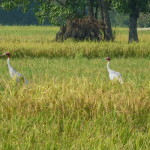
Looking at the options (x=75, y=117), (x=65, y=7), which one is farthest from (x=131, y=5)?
(x=75, y=117)

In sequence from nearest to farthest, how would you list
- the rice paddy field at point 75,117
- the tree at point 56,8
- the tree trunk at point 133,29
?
the rice paddy field at point 75,117, the tree at point 56,8, the tree trunk at point 133,29

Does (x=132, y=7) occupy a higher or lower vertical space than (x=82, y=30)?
higher

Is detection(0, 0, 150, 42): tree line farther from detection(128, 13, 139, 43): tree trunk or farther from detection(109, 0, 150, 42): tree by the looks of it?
detection(128, 13, 139, 43): tree trunk

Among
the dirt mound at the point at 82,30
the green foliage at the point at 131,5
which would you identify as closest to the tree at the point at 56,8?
the dirt mound at the point at 82,30

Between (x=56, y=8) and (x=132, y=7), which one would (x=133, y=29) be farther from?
(x=56, y=8)

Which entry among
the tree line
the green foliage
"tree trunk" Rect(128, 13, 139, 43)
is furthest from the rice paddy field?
"tree trunk" Rect(128, 13, 139, 43)

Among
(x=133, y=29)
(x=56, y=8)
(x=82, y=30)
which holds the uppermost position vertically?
(x=56, y=8)

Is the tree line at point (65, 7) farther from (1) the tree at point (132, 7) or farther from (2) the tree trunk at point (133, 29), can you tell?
(2) the tree trunk at point (133, 29)

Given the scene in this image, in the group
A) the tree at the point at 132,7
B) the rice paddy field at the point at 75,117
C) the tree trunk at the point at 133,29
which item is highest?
the rice paddy field at the point at 75,117

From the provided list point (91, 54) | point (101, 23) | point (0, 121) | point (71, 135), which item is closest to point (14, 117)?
point (0, 121)

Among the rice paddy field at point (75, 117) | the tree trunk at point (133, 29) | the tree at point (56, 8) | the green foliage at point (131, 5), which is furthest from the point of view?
the tree trunk at point (133, 29)

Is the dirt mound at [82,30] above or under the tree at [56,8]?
under

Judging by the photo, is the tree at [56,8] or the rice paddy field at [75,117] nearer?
the rice paddy field at [75,117]

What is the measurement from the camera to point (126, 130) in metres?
8.17
